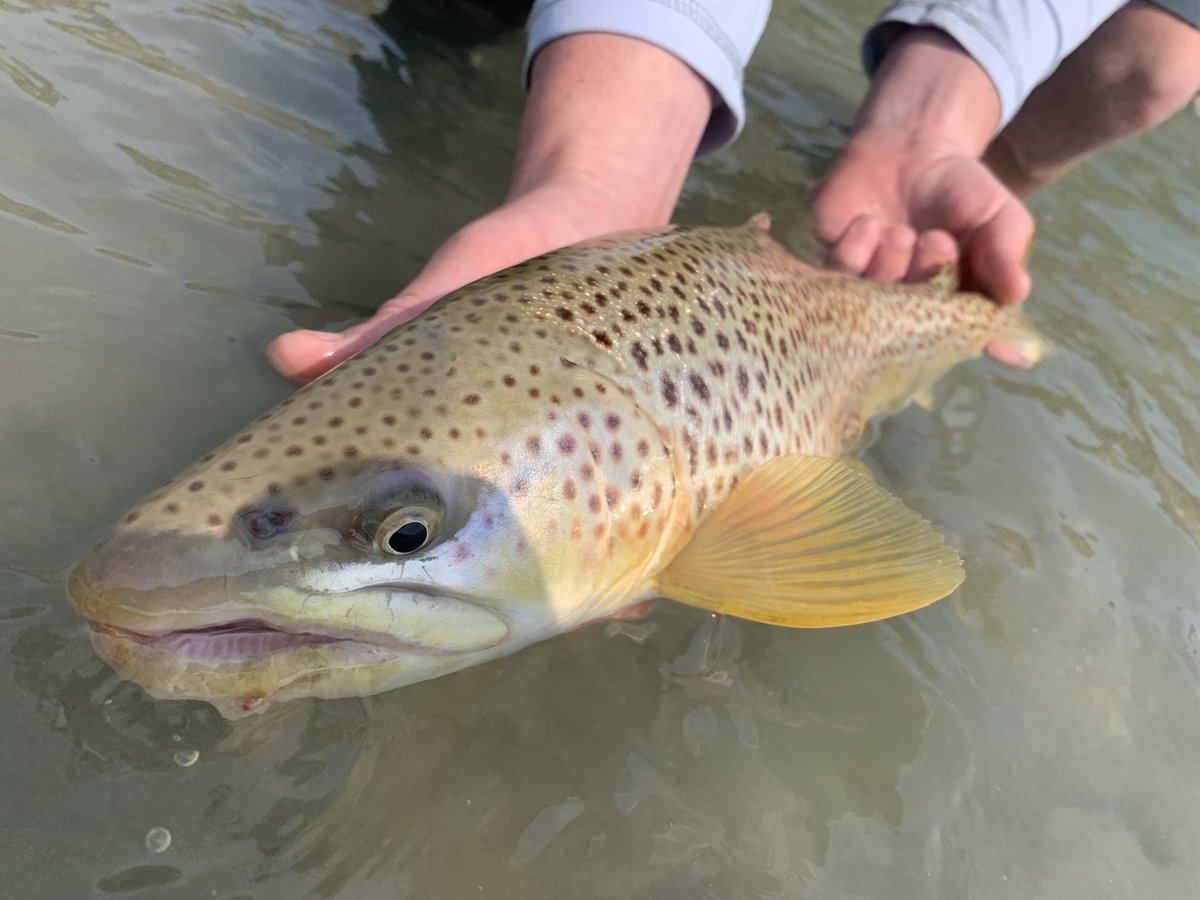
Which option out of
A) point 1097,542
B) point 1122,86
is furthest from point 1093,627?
point 1122,86

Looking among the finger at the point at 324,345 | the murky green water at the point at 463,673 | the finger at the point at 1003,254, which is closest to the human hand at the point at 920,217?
the finger at the point at 1003,254

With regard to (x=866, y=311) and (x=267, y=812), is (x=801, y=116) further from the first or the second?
(x=267, y=812)

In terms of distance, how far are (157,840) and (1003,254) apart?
146 inches

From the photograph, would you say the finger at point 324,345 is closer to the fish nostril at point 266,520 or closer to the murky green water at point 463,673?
the murky green water at point 463,673

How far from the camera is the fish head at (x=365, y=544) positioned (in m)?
1.44

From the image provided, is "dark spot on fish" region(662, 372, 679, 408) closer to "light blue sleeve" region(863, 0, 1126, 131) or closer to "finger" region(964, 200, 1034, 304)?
"finger" region(964, 200, 1034, 304)

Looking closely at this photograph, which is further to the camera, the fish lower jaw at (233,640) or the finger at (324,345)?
the finger at (324,345)

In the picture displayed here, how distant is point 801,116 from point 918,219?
7.05 ft

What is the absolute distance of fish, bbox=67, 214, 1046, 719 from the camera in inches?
57.6

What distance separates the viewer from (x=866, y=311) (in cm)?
317

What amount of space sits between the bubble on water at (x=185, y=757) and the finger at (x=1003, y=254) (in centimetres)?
357

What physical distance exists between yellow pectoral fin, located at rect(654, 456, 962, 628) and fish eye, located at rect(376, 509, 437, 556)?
2.29ft

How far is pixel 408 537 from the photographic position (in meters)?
1.53

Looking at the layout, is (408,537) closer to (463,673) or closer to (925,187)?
(463,673)
